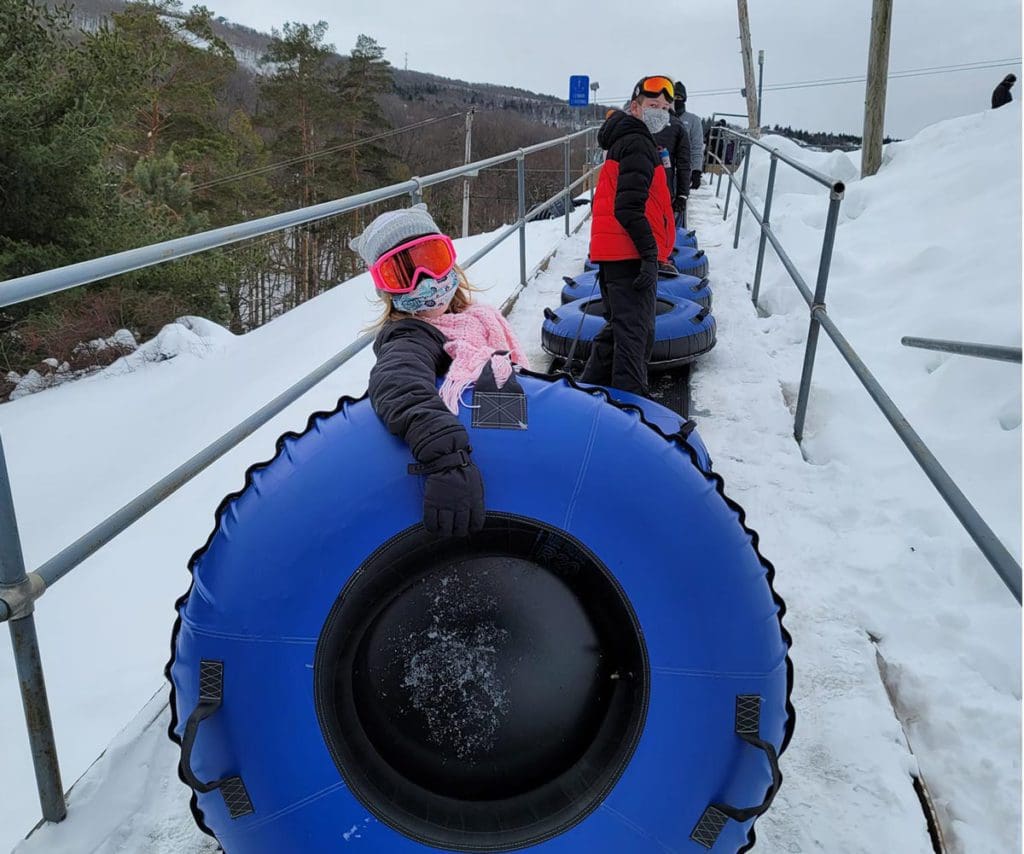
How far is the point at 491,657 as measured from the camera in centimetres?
138

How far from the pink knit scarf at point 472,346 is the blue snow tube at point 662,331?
6.44 feet

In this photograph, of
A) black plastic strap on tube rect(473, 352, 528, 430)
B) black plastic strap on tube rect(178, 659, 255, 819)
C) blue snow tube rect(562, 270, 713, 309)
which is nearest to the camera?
black plastic strap on tube rect(178, 659, 255, 819)

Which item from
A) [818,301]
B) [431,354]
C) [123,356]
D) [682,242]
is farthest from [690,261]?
[123,356]

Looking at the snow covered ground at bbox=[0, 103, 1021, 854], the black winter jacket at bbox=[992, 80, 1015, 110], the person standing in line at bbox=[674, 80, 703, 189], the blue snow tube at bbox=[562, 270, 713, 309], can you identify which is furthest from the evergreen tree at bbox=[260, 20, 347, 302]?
the blue snow tube at bbox=[562, 270, 713, 309]

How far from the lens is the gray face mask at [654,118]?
341 cm

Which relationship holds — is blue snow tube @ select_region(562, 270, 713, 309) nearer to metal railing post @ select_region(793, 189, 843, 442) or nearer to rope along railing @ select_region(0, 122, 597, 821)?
metal railing post @ select_region(793, 189, 843, 442)

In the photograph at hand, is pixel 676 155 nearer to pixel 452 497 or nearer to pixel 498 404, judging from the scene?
pixel 498 404

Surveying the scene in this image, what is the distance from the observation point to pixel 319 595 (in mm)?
1325

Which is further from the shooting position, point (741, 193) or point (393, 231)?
point (741, 193)

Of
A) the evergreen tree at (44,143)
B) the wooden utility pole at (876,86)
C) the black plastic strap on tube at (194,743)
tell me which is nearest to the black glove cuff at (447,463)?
the black plastic strap on tube at (194,743)

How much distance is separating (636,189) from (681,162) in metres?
3.89

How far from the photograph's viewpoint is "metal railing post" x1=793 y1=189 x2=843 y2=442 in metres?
2.88

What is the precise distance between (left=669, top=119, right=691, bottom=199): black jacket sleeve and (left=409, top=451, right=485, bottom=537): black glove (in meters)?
5.98

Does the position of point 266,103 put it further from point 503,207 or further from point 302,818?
point 302,818
